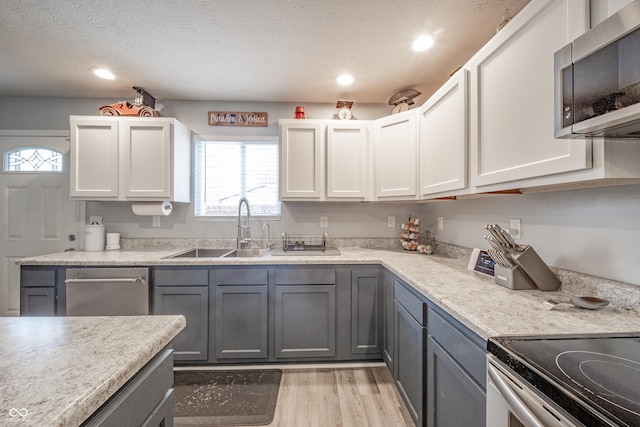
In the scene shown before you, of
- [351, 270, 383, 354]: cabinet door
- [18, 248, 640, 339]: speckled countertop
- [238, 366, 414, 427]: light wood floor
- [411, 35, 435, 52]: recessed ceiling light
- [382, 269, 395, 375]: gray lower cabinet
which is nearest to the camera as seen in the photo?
[18, 248, 640, 339]: speckled countertop

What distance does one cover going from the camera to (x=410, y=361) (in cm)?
160

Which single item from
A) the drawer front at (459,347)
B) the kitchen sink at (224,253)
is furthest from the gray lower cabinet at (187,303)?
the drawer front at (459,347)

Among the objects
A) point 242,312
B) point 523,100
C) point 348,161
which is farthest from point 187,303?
point 523,100

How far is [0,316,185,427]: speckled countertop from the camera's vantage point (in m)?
0.48

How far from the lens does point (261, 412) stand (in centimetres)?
175

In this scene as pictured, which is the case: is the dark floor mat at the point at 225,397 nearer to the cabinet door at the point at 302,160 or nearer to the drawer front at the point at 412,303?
the drawer front at the point at 412,303

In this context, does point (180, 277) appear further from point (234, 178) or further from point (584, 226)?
point (584, 226)

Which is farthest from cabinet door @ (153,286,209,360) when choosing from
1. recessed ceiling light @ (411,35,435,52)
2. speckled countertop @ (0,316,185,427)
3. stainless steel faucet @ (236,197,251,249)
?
recessed ceiling light @ (411,35,435,52)

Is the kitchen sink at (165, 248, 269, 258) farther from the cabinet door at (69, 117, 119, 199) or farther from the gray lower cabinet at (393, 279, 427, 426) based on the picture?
the gray lower cabinet at (393, 279, 427, 426)

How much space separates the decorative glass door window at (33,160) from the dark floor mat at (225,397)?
97.9 inches

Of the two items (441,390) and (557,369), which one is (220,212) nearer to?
(441,390)

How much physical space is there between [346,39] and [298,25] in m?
0.34

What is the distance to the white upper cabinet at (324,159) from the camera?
2576 millimetres

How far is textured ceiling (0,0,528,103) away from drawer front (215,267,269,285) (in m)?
1.65
